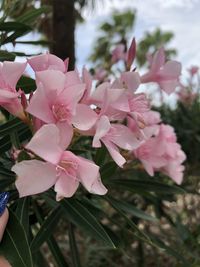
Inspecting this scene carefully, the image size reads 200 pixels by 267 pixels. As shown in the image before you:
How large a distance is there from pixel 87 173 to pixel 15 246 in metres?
0.22

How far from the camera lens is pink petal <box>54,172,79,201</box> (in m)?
0.69

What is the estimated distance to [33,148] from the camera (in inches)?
25.9

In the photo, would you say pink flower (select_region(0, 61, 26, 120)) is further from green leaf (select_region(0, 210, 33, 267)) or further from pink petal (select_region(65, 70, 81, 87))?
green leaf (select_region(0, 210, 33, 267))

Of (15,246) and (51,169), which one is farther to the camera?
(15,246)

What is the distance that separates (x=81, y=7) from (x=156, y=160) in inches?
185

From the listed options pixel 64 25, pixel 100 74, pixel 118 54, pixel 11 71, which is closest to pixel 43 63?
pixel 11 71

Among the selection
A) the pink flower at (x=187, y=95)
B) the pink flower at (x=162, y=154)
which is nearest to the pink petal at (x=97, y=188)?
the pink flower at (x=162, y=154)

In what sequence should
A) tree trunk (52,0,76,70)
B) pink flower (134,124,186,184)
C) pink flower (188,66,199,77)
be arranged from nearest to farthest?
pink flower (134,124,186,184), tree trunk (52,0,76,70), pink flower (188,66,199,77)

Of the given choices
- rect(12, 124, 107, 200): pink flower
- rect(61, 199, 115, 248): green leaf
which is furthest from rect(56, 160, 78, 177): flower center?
rect(61, 199, 115, 248): green leaf

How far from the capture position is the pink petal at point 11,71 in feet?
2.44

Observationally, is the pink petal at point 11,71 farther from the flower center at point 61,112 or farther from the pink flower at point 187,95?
the pink flower at point 187,95

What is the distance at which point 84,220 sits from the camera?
107cm

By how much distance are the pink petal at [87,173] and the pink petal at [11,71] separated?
17 cm

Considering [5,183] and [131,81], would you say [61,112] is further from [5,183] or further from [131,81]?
[5,183]
